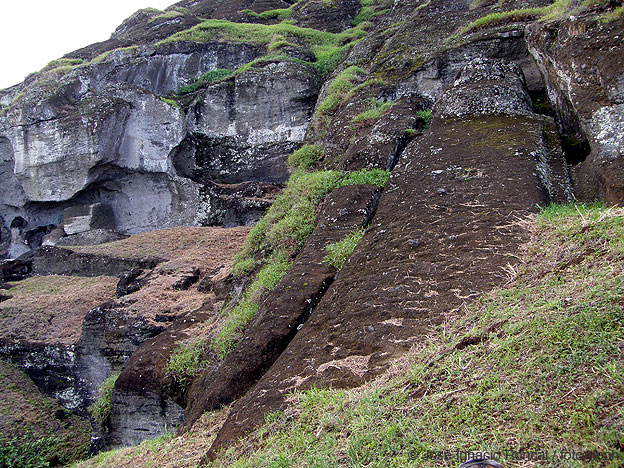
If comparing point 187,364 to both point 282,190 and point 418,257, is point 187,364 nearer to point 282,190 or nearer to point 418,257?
point 418,257

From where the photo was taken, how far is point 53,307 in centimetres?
1356

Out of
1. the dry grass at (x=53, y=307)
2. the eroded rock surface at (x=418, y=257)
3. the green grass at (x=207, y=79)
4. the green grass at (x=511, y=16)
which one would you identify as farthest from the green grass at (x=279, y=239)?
the green grass at (x=207, y=79)

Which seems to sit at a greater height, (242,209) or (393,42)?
(393,42)

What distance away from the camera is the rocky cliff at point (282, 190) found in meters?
5.26

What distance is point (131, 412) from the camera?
859 cm

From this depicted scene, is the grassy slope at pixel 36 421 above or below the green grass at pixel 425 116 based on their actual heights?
below

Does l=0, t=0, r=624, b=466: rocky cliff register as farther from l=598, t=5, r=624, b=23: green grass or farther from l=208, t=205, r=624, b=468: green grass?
l=208, t=205, r=624, b=468: green grass

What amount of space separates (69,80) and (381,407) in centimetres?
2321

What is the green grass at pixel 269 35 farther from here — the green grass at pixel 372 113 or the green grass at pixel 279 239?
the green grass at pixel 279 239

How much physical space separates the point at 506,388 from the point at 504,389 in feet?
0.06

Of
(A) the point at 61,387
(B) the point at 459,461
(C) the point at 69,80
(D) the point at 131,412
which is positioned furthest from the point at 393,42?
(C) the point at 69,80

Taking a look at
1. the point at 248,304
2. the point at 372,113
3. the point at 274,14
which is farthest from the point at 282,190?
the point at 274,14

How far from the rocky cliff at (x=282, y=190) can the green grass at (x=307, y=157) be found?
2.1 inches

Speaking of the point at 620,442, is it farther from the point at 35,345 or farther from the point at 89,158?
the point at 89,158
